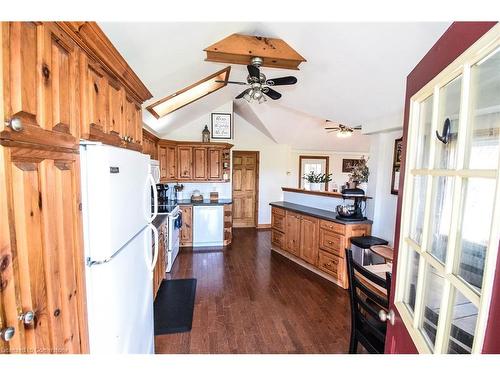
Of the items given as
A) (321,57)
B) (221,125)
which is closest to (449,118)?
(321,57)

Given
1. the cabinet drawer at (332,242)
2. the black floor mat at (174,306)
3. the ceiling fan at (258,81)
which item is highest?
the ceiling fan at (258,81)

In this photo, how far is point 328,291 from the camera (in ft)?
10.3

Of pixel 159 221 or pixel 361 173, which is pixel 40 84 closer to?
pixel 159 221

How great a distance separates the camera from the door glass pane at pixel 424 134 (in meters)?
0.94

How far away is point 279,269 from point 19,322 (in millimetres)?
3486

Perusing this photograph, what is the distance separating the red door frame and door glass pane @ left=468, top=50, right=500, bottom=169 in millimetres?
83

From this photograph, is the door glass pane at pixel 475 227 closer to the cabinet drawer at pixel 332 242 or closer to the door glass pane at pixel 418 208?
the door glass pane at pixel 418 208

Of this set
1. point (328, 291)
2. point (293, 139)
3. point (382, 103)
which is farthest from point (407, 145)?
point (293, 139)

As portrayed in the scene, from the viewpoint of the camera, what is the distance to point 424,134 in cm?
96

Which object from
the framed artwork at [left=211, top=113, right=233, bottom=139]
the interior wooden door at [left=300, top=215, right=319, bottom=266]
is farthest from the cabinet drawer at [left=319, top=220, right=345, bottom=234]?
the framed artwork at [left=211, top=113, right=233, bottom=139]

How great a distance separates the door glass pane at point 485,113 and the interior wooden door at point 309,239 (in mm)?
3009

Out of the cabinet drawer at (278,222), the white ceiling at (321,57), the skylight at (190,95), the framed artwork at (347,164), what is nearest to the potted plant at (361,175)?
the white ceiling at (321,57)
